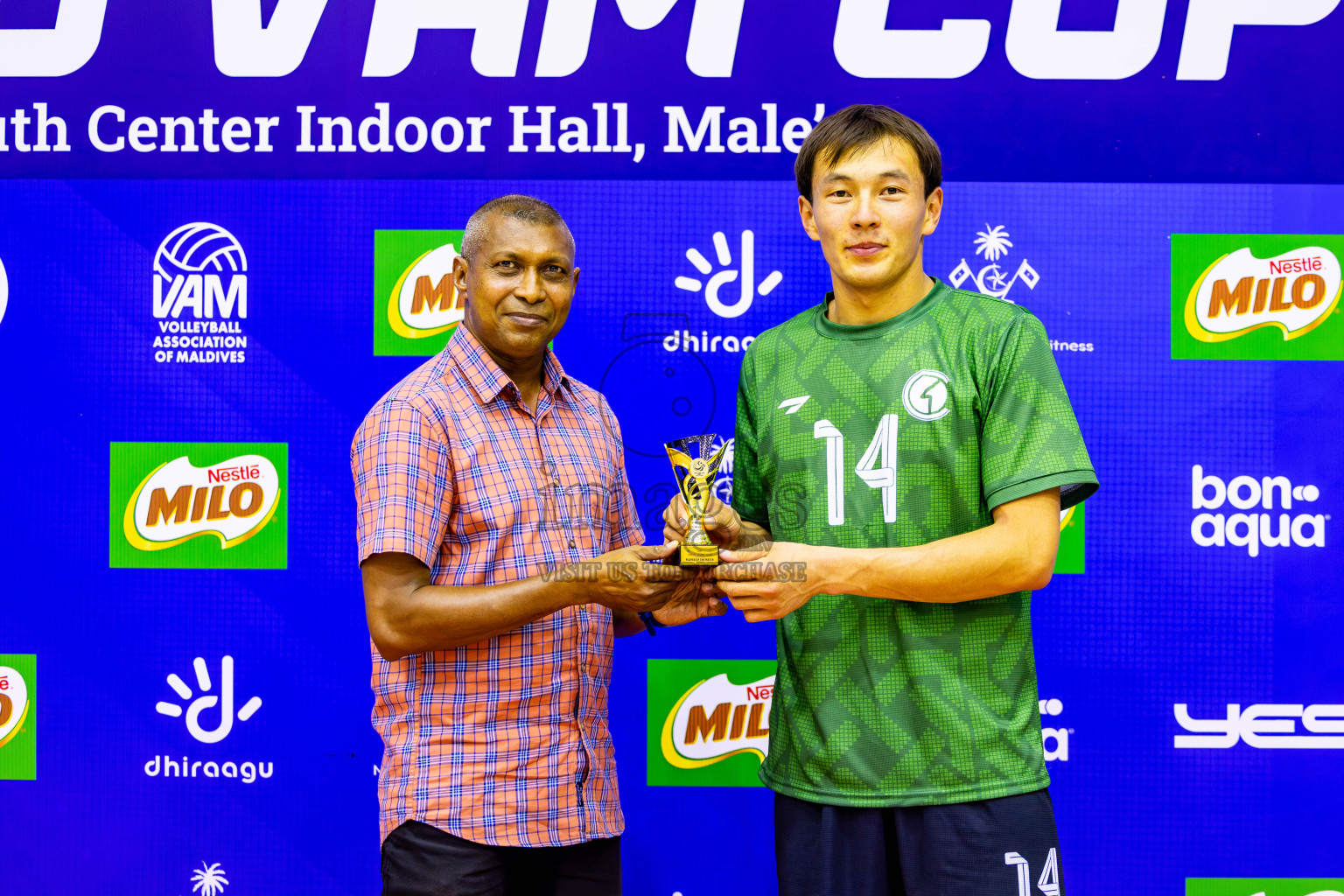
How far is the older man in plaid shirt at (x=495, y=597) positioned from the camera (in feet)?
4.98

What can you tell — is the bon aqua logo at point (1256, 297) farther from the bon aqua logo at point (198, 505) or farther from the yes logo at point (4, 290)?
the yes logo at point (4, 290)

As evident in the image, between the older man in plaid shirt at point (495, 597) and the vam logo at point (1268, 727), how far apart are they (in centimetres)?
156

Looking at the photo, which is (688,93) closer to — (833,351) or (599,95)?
(599,95)

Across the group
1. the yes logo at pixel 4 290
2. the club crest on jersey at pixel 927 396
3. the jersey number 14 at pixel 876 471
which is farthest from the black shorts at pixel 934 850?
the yes logo at pixel 4 290

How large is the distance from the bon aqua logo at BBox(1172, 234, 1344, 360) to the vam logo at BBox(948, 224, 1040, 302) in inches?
14.9

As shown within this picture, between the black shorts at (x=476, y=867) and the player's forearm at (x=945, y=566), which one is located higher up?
the player's forearm at (x=945, y=566)

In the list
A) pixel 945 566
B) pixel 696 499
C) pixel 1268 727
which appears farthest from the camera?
pixel 1268 727

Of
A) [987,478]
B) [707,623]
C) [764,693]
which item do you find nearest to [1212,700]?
[764,693]

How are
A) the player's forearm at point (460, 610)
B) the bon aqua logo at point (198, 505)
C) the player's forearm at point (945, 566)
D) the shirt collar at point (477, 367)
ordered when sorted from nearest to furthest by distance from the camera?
1. the player's forearm at point (945, 566)
2. the player's forearm at point (460, 610)
3. the shirt collar at point (477, 367)
4. the bon aqua logo at point (198, 505)

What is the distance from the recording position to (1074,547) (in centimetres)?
250

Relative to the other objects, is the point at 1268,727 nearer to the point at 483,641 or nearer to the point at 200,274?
the point at 483,641

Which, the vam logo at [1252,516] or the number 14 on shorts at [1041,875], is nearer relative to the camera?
the number 14 on shorts at [1041,875]

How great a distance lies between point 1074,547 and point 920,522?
48.9 inches

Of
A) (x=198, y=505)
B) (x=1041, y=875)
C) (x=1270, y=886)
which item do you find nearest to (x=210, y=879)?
(x=198, y=505)
